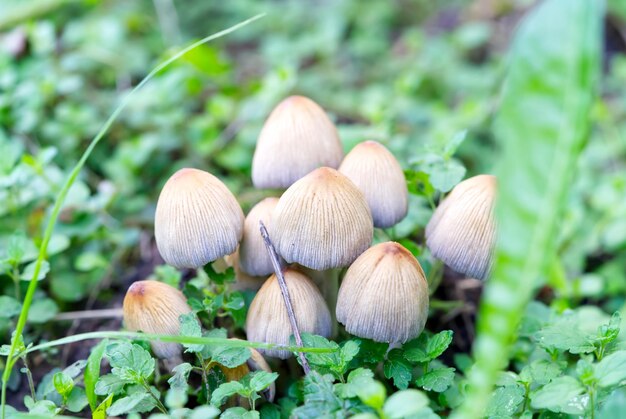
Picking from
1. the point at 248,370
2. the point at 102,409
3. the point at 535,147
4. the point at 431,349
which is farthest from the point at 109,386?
the point at 535,147

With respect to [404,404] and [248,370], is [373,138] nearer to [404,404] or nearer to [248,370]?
[248,370]

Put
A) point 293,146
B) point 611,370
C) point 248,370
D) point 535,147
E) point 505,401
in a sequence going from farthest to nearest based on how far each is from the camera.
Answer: point 293,146 < point 248,370 < point 505,401 < point 611,370 < point 535,147

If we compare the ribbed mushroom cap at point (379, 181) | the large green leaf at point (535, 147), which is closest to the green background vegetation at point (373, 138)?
the large green leaf at point (535, 147)

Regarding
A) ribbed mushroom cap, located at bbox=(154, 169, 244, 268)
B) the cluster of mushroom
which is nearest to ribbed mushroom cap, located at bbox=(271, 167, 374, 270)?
the cluster of mushroom

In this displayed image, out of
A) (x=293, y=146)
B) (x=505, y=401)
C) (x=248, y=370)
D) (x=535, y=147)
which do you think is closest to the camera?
(x=535, y=147)

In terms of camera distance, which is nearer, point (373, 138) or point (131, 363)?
point (131, 363)

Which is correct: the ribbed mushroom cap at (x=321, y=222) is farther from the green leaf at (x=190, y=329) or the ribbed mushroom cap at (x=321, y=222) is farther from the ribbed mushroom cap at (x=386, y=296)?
the green leaf at (x=190, y=329)
